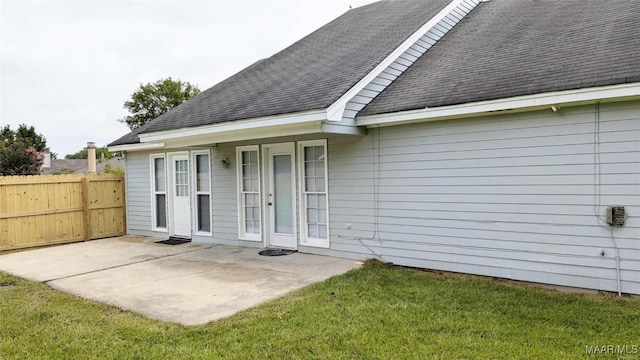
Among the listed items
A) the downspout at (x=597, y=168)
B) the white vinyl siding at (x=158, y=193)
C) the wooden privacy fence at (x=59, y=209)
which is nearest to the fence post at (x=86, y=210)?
the wooden privacy fence at (x=59, y=209)

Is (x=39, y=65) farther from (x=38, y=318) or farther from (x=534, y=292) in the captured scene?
(x=534, y=292)

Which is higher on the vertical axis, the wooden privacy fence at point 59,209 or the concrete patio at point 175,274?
the wooden privacy fence at point 59,209

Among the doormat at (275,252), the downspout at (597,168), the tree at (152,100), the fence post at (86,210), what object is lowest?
the doormat at (275,252)

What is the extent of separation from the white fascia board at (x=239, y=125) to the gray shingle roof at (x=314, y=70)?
0.30ft

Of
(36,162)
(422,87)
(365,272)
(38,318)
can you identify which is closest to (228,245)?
(365,272)

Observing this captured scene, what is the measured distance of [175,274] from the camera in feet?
21.2

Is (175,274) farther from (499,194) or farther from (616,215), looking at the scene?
(616,215)

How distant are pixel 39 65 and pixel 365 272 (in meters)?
17.3

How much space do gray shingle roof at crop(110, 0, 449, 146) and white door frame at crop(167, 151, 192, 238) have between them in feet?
4.01

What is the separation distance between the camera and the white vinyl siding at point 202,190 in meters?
9.45

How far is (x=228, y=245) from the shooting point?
8891mm

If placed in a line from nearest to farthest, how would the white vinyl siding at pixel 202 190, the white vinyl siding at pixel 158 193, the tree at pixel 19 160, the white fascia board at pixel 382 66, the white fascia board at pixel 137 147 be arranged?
1. the white fascia board at pixel 382 66
2. the white vinyl siding at pixel 202 190
3. the white fascia board at pixel 137 147
4. the white vinyl siding at pixel 158 193
5. the tree at pixel 19 160

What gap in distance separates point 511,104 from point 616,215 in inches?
67.8

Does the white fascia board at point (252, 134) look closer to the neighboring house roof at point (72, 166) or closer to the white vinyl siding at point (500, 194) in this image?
the white vinyl siding at point (500, 194)
